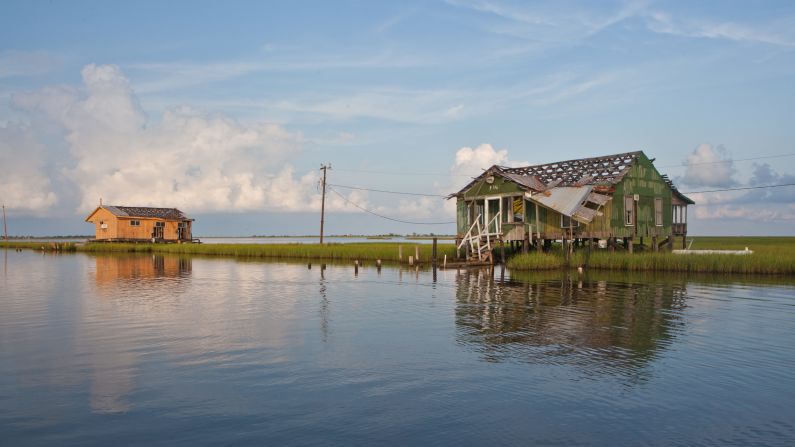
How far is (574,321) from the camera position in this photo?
18.6 metres

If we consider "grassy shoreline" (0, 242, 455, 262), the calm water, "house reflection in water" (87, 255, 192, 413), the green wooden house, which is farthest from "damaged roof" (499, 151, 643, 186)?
"house reflection in water" (87, 255, 192, 413)

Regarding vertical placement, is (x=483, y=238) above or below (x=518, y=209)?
below

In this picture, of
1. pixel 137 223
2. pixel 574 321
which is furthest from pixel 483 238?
pixel 137 223

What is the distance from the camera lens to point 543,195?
129 feet

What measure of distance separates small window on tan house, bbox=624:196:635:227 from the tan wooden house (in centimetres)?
6041

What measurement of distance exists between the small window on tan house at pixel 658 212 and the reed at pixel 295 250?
15525 mm

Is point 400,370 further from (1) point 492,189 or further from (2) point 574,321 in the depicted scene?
(1) point 492,189

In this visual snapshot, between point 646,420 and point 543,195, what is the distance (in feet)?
101

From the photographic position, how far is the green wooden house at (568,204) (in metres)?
38.8

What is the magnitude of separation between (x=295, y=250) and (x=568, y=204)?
28813 millimetres

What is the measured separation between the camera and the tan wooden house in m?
76.0

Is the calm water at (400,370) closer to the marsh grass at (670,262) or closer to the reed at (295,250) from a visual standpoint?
the marsh grass at (670,262)

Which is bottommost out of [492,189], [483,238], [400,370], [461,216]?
[400,370]

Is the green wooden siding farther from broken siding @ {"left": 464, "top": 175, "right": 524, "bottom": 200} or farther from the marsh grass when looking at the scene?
the marsh grass
